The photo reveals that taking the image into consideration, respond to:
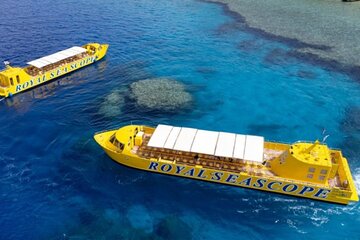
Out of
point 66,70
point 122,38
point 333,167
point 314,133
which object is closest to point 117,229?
point 333,167

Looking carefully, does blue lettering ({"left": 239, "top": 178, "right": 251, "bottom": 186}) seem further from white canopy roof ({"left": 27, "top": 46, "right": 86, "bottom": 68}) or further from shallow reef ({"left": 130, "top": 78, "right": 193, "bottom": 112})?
white canopy roof ({"left": 27, "top": 46, "right": 86, "bottom": 68})

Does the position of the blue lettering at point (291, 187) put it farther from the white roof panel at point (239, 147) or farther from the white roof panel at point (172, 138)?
the white roof panel at point (172, 138)

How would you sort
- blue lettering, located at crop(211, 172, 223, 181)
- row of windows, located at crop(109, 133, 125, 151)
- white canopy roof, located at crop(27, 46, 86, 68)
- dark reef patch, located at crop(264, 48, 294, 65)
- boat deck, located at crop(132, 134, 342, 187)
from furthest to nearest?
dark reef patch, located at crop(264, 48, 294, 65) < white canopy roof, located at crop(27, 46, 86, 68) < row of windows, located at crop(109, 133, 125, 151) < boat deck, located at crop(132, 134, 342, 187) < blue lettering, located at crop(211, 172, 223, 181)

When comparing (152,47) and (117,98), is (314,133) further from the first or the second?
(152,47)

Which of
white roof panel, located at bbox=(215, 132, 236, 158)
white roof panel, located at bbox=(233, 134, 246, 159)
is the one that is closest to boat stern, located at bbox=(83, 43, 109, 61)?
white roof panel, located at bbox=(215, 132, 236, 158)

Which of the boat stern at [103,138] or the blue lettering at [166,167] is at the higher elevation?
the boat stern at [103,138]

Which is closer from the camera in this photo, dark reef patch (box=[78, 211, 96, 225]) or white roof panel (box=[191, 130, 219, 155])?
dark reef patch (box=[78, 211, 96, 225])

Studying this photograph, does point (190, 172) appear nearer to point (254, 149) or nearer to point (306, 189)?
point (254, 149)

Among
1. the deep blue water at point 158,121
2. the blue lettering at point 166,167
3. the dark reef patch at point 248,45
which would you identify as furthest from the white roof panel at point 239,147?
the dark reef patch at point 248,45
